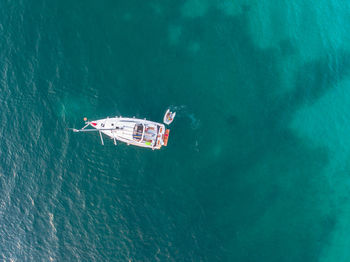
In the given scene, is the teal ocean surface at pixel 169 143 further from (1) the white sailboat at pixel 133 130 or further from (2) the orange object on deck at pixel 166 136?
(1) the white sailboat at pixel 133 130

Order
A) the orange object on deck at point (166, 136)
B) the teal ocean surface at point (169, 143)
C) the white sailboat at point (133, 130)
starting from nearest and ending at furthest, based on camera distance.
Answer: the white sailboat at point (133, 130) → the teal ocean surface at point (169, 143) → the orange object on deck at point (166, 136)

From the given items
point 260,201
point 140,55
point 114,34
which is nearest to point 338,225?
point 260,201

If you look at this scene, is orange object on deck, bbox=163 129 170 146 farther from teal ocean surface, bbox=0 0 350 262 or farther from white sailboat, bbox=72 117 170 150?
teal ocean surface, bbox=0 0 350 262

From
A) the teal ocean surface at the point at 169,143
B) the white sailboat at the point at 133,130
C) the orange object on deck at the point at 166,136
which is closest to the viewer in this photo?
the white sailboat at the point at 133,130

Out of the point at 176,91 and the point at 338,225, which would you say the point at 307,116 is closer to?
the point at 338,225

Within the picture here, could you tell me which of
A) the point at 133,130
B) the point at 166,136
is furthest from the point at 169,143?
the point at 133,130

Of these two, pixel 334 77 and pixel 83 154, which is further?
pixel 334 77

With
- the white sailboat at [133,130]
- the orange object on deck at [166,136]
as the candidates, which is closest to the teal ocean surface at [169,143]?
the orange object on deck at [166,136]

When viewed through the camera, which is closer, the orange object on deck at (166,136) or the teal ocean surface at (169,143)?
the teal ocean surface at (169,143)

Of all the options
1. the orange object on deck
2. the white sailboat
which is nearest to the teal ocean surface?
the orange object on deck
